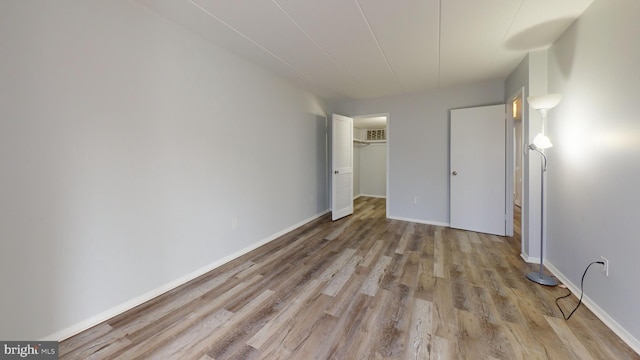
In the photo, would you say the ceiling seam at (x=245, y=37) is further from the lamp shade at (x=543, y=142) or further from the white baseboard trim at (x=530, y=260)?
the white baseboard trim at (x=530, y=260)

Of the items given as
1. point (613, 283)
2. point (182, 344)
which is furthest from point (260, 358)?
point (613, 283)

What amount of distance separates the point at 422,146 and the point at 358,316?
335 centimetres

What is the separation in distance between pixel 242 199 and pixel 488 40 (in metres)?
3.15

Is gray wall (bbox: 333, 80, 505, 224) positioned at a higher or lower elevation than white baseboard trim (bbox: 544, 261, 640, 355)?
higher

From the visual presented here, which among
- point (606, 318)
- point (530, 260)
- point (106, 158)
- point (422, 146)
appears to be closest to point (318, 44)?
Answer: point (106, 158)

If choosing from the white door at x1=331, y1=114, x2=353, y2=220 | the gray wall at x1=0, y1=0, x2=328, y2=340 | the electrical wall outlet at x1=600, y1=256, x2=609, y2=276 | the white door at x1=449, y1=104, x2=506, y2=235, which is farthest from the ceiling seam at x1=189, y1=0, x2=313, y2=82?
the electrical wall outlet at x1=600, y1=256, x2=609, y2=276

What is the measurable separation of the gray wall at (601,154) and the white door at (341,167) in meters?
2.89

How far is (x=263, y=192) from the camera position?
3.29 metres

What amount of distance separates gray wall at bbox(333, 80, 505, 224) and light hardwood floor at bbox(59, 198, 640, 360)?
1494mm

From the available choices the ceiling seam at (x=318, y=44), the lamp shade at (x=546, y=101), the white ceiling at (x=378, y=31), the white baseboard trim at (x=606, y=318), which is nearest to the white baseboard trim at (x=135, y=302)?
the white ceiling at (x=378, y=31)

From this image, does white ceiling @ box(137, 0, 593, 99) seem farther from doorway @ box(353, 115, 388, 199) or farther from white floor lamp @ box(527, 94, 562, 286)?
doorway @ box(353, 115, 388, 199)

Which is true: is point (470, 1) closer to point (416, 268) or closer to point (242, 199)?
point (416, 268)

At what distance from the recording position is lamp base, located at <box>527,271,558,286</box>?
7.21 ft

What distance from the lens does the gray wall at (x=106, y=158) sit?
1386 millimetres
